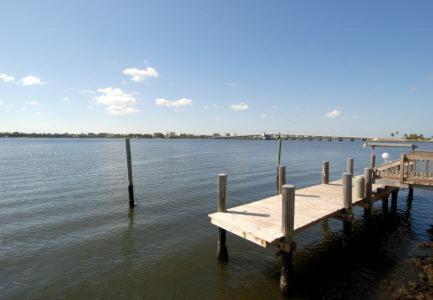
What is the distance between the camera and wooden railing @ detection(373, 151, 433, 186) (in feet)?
40.6

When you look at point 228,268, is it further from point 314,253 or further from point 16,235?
point 16,235

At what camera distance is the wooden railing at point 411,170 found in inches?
488

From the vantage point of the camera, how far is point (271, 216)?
9.60 m

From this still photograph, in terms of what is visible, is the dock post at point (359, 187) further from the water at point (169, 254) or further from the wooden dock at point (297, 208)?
the water at point (169, 254)

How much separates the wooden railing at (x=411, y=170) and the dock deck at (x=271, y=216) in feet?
9.50

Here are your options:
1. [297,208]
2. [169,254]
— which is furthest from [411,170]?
[169,254]

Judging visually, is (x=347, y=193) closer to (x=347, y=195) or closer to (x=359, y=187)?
(x=347, y=195)

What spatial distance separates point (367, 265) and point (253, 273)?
14.2 ft

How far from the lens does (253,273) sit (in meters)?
9.28

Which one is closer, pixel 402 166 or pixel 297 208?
pixel 297 208

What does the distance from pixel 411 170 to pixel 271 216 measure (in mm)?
8399

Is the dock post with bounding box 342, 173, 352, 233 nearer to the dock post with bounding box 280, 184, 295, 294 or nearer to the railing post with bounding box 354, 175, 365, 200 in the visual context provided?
the railing post with bounding box 354, 175, 365, 200

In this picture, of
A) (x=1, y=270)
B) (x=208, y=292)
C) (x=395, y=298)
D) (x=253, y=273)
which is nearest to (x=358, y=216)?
(x=395, y=298)

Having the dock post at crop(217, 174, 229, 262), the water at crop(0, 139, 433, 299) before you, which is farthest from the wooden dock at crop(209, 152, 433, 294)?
the water at crop(0, 139, 433, 299)
